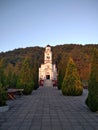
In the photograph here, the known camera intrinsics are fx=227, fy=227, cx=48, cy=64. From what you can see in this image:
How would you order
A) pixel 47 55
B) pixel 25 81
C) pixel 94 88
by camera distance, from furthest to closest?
pixel 47 55
pixel 25 81
pixel 94 88

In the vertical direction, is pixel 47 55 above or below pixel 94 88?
above

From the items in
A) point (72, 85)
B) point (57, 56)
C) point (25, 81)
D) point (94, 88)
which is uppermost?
point (57, 56)

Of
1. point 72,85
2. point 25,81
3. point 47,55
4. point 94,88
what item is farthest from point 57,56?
point 94,88

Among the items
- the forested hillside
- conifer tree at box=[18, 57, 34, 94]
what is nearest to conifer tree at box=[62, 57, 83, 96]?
conifer tree at box=[18, 57, 34, 94]

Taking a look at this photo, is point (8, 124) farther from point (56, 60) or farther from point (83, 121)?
point (56, 60)

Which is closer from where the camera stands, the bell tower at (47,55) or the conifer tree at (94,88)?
the conifer tree at (94,88)

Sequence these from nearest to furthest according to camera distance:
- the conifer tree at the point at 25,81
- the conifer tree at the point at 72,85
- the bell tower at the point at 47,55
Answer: the conifer tree at the point at 72,85 → the conifer tree at the point at 25,81 → the bell tower at the point at 47,55

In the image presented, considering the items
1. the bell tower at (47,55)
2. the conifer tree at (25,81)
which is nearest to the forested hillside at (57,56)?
the bell tower at (47,55)

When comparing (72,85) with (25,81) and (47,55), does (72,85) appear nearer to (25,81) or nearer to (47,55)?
(25,81)

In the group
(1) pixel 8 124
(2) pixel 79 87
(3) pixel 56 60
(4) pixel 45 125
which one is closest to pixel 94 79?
(4) pixel 45 125

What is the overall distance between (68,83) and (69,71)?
56.3 inches

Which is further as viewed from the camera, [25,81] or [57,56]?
[57,56]

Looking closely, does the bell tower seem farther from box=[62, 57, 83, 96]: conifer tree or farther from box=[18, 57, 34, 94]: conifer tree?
box=[62, 57, 83, 96]: conifer tree

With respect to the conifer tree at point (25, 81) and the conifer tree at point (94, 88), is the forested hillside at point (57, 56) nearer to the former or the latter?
the conifer tree at point (25, 81)
